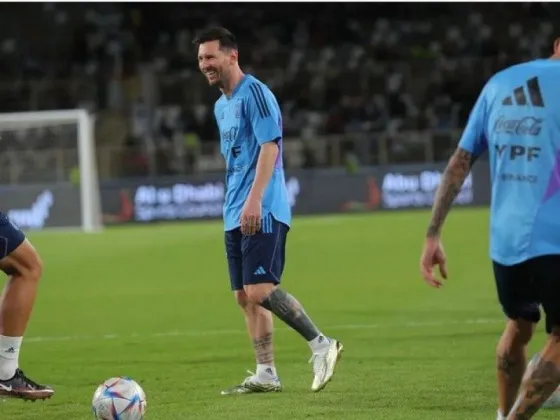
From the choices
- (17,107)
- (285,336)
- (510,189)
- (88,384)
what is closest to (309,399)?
(88,384)

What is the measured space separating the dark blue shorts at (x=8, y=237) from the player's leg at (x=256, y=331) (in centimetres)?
128

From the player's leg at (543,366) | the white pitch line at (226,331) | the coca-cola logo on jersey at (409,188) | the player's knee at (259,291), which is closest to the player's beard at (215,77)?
the player's knee at (259,291)

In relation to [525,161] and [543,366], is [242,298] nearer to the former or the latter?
[543,366]

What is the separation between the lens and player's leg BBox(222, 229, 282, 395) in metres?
7.82

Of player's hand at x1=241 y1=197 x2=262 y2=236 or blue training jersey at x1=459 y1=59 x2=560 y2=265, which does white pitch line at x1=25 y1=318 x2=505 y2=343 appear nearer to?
player's hand at x1=241 y1=197 x2=262 y2=236

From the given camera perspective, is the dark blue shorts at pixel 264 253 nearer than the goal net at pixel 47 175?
Yes

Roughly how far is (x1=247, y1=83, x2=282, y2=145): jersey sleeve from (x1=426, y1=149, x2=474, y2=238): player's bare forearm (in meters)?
2.21

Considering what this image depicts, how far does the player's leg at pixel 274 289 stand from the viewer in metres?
7.64

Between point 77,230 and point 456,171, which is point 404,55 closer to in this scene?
point 77,230

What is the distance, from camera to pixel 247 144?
7.80 meters

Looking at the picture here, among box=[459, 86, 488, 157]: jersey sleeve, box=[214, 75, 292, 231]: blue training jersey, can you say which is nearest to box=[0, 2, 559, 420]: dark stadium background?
box=[214, 75, 292, 231]: blue training jersey

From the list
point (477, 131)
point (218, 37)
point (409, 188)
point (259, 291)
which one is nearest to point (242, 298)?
point (259, 291)

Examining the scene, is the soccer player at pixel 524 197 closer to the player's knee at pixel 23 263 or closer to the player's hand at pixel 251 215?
the player's hand at pixel 251 215

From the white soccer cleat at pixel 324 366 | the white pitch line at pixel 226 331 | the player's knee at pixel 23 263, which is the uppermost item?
the player's knee at pixel 23 263
